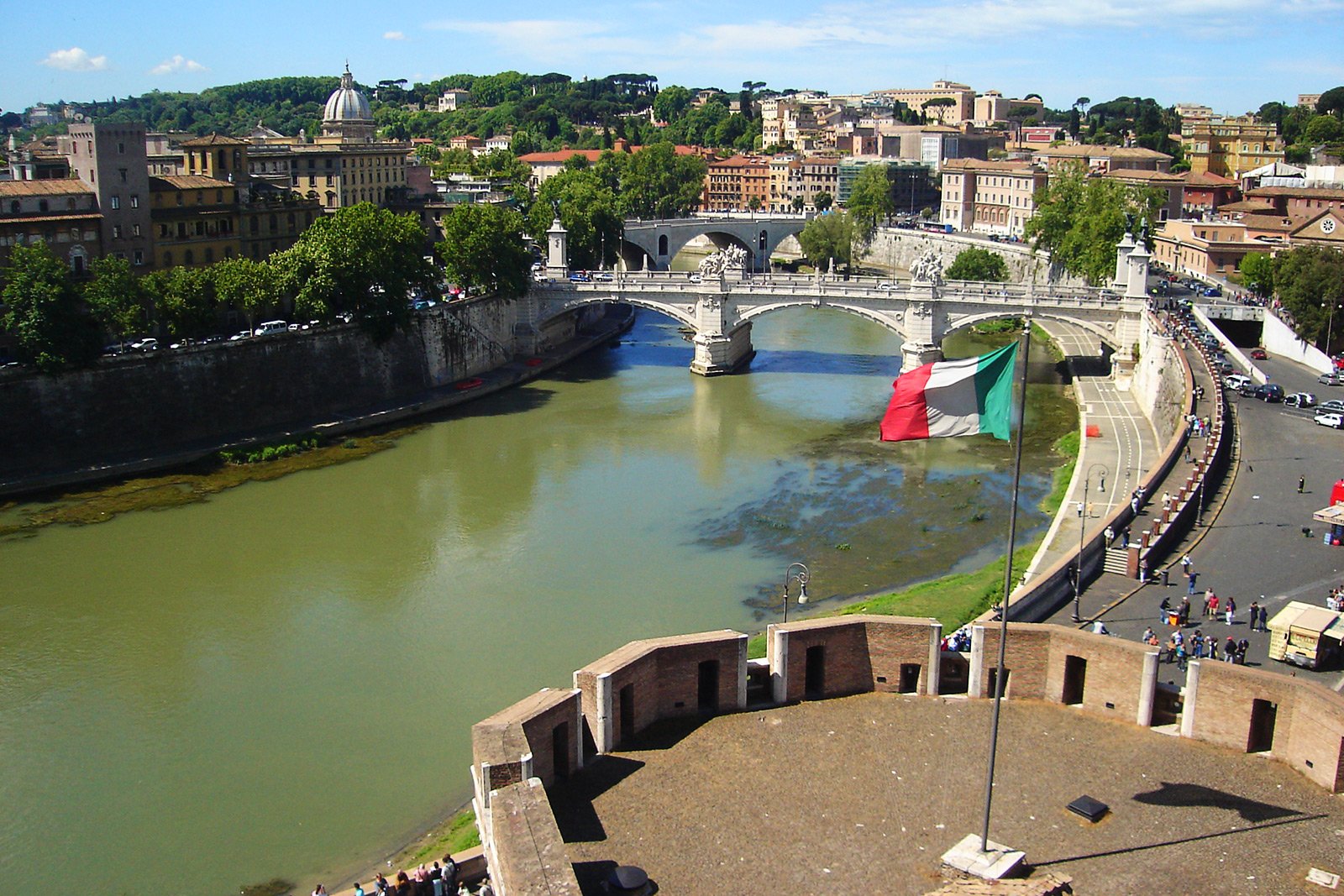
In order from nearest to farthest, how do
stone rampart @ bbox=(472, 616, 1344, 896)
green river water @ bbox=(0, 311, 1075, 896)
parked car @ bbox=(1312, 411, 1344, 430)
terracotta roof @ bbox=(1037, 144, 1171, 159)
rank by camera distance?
stone rampart @ bbox=(472, 616, 1344, 896) → green river water @ bbox=(0, 311, 1075, 896) → parked car @ bbox=(1312, 411, 1344, 430) → terracotta roof @ bbox=(1037, 144, 1171, 159)

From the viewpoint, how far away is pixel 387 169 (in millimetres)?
51375

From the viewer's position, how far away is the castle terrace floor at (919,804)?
9133mm

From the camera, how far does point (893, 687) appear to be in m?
11.9

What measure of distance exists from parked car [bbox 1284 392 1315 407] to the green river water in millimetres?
5184

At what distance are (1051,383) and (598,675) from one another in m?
30.1

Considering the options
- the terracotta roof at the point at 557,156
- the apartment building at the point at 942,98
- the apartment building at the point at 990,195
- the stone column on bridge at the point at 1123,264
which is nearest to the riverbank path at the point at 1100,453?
the stone column on bridge at the point at 1123,264

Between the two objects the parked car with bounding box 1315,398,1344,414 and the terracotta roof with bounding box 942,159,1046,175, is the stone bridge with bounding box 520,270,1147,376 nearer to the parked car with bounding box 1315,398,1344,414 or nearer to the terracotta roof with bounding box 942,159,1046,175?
the parked car with bounding box 1315,398,1344,414

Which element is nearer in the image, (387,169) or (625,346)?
(625,346)

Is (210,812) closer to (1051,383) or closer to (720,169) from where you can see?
(1051,383)

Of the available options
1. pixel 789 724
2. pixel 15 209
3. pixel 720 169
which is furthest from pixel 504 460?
pixel 720 169

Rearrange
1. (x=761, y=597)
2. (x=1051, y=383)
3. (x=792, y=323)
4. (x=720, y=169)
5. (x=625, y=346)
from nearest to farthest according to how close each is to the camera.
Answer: (x=761, y=597) → (x=1051, y=383) → (x=625, y=346) → (x=792, y=323) → (x=720, y=169)

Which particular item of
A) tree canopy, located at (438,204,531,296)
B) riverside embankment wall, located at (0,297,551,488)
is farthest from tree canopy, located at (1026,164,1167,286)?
riverside embankment wall, located at (0,297,551,488)

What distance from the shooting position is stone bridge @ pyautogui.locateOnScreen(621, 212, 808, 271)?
6102cm

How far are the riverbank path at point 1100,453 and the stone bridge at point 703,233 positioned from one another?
973 inches
